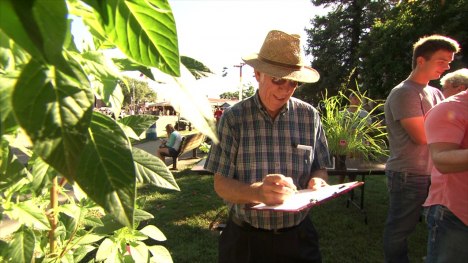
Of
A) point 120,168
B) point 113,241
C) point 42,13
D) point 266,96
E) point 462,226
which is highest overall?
point 266,96

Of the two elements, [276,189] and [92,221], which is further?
[276,189]

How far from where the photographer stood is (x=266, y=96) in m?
2.47

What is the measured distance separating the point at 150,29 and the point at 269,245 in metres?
2.26

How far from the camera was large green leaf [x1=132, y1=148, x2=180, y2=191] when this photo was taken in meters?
0.70

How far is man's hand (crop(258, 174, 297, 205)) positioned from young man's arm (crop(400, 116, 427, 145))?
1795mm

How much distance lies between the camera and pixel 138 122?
0.94 m

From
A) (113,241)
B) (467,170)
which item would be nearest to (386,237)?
(467,170)

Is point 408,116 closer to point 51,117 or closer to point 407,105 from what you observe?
point 407,105

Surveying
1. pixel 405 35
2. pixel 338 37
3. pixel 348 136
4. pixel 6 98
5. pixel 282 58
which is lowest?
pixel 348 136

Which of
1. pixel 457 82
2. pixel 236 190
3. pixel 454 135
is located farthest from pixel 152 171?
pixel 457 82

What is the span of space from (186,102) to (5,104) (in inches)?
6.5

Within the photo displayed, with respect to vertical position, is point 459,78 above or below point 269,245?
above

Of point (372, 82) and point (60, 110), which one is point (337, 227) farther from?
point (372, 82)

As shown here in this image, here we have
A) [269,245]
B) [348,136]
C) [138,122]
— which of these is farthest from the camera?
[348,136]
